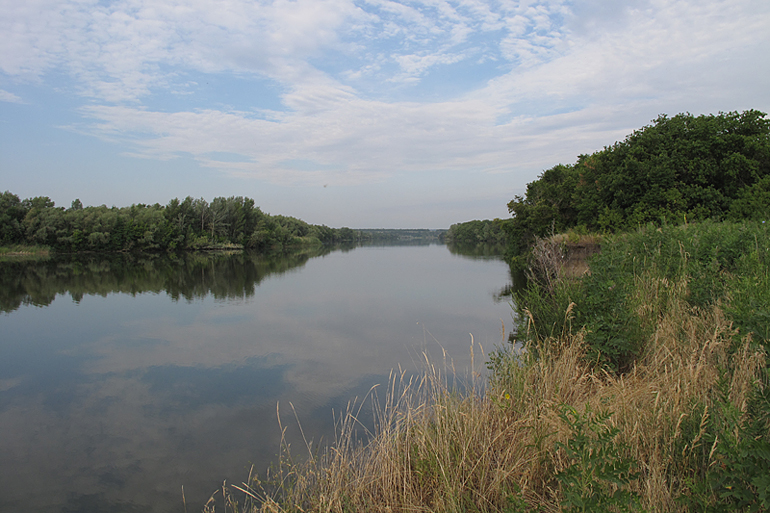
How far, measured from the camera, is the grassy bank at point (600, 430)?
8.62 ft

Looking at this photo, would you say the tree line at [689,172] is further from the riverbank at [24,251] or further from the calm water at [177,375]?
the riverbank at [24,251]

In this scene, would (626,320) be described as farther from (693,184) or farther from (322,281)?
(322,281)

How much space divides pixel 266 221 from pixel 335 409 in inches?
3698

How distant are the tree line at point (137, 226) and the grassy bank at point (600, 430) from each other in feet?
220

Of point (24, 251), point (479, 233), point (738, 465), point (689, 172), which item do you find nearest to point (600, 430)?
point (738, 465)

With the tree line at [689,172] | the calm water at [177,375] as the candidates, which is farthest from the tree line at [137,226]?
the tree line at [689,172]

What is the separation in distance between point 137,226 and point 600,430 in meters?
73.5

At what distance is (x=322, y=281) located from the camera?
2814cm

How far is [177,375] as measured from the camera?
30.6ft

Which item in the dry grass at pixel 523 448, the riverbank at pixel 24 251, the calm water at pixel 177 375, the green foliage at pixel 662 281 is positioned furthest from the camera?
the riverbank at pixel 24 251

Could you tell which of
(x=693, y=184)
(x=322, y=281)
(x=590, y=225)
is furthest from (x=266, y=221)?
(x=693, y=184)

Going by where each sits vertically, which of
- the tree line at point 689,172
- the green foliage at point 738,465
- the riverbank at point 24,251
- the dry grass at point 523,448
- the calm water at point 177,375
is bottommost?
the calm water at point 177,375

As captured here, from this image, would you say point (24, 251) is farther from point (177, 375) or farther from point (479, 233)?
point (479, 233)

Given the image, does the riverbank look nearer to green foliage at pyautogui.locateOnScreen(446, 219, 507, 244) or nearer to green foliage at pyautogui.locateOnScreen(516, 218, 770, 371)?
green foliage at pyautogui.locateOnScreen(516, 218, 770, 371)
